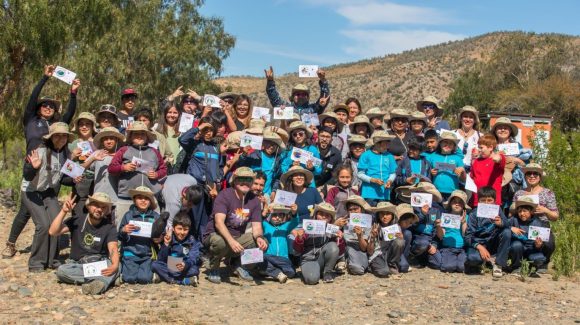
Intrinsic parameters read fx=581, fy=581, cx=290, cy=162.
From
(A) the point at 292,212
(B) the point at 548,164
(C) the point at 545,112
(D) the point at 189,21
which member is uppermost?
(D) the point at 189,21

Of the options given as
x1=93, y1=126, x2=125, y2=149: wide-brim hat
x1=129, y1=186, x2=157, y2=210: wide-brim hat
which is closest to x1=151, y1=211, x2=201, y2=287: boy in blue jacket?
x1=129, y1=186, x2=157, y2=210: wide-brim hat

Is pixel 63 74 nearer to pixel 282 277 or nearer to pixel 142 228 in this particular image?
pixel 142 228

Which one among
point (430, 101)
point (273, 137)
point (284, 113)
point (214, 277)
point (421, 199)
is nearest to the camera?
point (214, 277)

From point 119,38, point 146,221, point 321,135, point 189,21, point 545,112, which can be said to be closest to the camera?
point 146,221

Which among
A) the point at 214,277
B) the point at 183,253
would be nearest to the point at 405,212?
the point at 214,277

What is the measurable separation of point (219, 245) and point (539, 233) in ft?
14.0

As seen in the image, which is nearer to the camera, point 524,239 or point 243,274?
point 243,274

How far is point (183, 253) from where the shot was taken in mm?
7156

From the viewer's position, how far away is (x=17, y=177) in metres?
13.1

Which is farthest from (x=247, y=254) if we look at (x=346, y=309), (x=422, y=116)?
(x=422, y=116)

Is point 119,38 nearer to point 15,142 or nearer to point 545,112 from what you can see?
point 15,142

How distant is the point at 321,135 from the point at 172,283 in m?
3.21

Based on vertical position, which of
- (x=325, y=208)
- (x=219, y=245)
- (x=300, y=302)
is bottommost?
(x=300, y=302)

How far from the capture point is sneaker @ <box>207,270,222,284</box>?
23.9 ft
